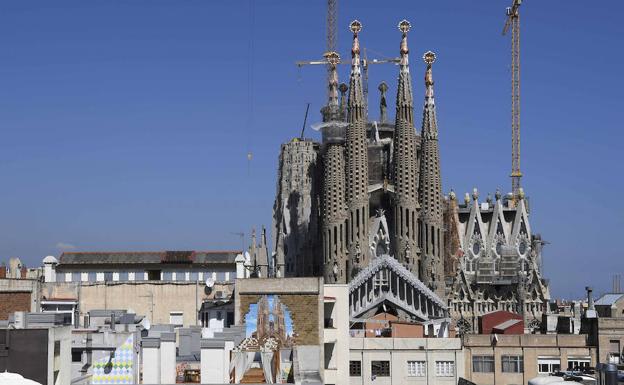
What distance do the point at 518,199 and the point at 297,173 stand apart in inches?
1086

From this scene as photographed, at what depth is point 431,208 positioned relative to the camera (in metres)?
97.7

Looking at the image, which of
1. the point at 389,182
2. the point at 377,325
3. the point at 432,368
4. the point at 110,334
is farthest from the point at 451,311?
the point at 110,334

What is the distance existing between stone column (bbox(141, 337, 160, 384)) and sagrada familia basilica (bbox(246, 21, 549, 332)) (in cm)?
5318

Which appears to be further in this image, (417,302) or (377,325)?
(417,302)

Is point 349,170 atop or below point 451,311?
atop

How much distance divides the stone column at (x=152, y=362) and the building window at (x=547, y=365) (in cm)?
3188

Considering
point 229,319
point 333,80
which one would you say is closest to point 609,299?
point 229,319

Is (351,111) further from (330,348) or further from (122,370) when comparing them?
(122,370)

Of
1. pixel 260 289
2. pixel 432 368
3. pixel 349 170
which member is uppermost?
pixel 349 170

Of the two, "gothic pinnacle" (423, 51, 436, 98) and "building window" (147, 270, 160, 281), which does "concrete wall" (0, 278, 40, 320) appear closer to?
"building window" (147, 270, 160, 281)

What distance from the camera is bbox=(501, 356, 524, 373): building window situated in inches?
2222

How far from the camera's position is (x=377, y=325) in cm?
6694

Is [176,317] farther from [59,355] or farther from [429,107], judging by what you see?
[429,107]

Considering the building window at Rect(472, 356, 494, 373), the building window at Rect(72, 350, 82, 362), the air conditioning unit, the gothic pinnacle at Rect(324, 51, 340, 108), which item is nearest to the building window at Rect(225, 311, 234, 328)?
the building window at Rect(472, 356, 494, 373)
